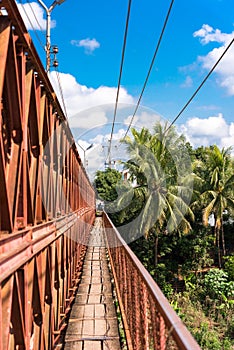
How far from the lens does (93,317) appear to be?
17.1 ft

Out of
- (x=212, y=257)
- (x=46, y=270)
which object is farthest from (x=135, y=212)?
(x=46, y=270)

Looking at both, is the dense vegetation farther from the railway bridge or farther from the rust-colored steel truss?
the rust-colored steel truss

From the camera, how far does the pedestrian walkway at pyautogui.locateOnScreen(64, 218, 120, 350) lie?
4.23m

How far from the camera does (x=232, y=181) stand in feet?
87.6

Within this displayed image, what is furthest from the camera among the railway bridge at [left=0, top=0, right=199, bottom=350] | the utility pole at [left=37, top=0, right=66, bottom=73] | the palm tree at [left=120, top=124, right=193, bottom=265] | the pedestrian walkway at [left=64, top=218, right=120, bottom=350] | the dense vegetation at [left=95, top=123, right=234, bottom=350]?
the palm tree at [left=120, top=124, right=193, bottom=265]

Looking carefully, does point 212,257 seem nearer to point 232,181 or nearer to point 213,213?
point 213,213

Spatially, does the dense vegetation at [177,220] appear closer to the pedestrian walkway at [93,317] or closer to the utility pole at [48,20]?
the utility pole at [48,20]

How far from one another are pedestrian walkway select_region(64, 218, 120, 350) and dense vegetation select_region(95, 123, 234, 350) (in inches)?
469

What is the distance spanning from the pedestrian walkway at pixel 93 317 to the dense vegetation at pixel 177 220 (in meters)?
11.9

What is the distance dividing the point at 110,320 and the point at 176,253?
21.4 m

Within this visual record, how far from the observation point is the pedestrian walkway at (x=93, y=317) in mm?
4227

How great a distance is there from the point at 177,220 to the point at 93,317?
18.0 m

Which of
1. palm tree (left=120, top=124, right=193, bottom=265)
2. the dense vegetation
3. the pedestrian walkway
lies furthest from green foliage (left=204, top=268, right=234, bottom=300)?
the pedestrian walkway

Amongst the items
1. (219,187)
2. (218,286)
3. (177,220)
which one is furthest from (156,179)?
(219,187)
